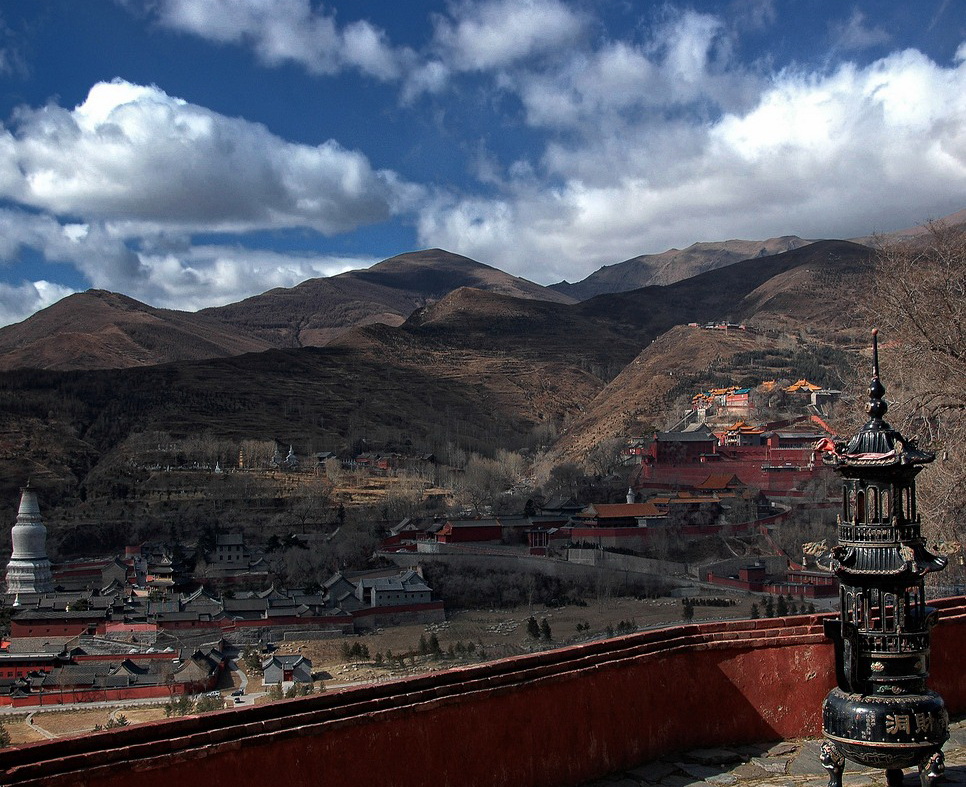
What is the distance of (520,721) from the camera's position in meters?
6.52

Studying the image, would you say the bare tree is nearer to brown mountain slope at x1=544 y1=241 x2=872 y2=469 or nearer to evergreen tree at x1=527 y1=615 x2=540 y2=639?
evergreen tree at x1=527 y1=615 x2=540 y2=639

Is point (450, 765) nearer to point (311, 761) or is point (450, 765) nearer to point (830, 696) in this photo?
point (311, 761)

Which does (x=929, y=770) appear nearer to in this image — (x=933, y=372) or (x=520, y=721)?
(x=520, y=721)

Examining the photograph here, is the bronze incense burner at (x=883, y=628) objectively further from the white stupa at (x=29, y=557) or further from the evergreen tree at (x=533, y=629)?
the white stupa at (x=29, y=557)

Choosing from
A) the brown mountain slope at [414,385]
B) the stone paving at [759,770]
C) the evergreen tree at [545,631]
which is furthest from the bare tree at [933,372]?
the brown mountain slope at [414,385]

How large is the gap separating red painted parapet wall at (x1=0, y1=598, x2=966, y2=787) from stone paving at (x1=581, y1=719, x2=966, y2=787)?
11cm

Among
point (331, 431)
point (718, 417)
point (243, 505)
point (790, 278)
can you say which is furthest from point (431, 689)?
point (790, 278)

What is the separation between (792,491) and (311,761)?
4891 cm

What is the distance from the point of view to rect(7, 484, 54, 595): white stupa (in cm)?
4178

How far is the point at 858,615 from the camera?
6039 mm

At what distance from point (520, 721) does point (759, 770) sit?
69.6 inches

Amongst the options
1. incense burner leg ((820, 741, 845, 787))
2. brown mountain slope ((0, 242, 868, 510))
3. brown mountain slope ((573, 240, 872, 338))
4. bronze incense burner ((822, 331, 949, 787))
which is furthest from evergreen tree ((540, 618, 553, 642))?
brown mountain slope ((573, 240, 872, 338))

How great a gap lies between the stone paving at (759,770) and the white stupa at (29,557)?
39.5 metres

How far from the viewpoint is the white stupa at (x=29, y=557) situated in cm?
4178
